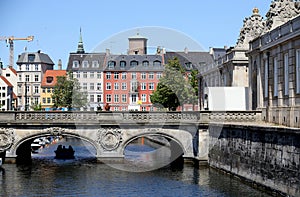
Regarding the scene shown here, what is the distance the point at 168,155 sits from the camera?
63.0m

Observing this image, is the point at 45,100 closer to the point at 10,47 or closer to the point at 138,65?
the point at 138,65

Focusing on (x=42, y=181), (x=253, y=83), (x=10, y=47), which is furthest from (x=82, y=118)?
(x=10, y=47)

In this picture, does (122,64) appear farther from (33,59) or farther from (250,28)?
(250,28)

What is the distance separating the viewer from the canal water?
3634 cm

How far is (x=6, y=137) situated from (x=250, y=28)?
27.3 m

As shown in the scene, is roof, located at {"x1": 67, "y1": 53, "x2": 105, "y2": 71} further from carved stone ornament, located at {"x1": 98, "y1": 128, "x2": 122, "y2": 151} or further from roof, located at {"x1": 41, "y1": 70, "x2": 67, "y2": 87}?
carved stone ornament, located at {"x1": 98, "y1": 128, "x2": 122, "y2": 151}

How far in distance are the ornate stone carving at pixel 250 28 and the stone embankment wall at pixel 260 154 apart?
16.7 m

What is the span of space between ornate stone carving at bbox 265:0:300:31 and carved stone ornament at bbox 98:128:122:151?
1607 cm

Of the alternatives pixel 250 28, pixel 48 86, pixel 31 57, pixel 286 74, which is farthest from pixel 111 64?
pixel 286 74

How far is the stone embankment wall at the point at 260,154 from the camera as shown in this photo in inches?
1162

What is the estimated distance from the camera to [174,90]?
8350 centimetres

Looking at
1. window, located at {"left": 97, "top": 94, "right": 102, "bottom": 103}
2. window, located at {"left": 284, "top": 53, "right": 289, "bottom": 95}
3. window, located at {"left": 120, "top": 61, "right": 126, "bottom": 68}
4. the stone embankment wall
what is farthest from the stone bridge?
window, located at {"left": 97, "top": 94, "right": 102, "bottom": 103}

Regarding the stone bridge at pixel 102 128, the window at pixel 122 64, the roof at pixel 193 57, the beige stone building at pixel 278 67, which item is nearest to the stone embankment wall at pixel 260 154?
the beige stone building at pixel 278 67

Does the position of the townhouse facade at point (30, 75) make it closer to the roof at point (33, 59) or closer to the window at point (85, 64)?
the roof at point (33, 59)
